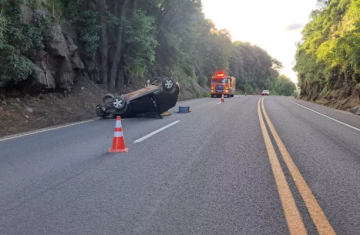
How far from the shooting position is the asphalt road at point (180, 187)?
3.46 meters

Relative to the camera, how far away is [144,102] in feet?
44.7

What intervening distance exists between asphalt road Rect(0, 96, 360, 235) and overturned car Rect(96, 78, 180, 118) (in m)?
5.36

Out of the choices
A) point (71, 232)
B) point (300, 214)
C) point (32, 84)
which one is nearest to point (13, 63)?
point (32, 84)

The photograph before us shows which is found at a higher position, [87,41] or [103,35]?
[103,35]

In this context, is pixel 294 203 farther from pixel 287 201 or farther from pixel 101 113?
pixel 101 113

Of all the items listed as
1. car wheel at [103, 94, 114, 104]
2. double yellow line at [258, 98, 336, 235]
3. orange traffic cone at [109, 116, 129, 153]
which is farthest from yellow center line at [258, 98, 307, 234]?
car wheel at [103, 94, 114, 104]

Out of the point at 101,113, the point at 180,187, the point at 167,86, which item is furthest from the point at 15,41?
the point at 180,187

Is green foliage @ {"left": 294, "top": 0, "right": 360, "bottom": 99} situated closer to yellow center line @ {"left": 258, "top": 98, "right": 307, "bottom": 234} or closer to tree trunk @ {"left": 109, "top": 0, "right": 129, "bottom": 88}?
tree trunk @ {"left": 109, "top": 0, "right": 129, "bottom": 88}

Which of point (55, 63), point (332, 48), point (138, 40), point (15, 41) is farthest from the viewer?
point (332, 48)

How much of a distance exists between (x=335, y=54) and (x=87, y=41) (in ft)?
56.4

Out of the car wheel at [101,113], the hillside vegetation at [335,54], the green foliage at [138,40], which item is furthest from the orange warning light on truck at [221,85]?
the car wheel at [101,113]

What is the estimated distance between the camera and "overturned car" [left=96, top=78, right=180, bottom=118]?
1357 cm

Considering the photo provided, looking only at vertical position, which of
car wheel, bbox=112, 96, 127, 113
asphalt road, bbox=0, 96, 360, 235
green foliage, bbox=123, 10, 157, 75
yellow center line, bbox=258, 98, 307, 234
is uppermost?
green foliage, bbox=123, 10, 157, 75

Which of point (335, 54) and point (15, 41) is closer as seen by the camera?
point (15, 41)
